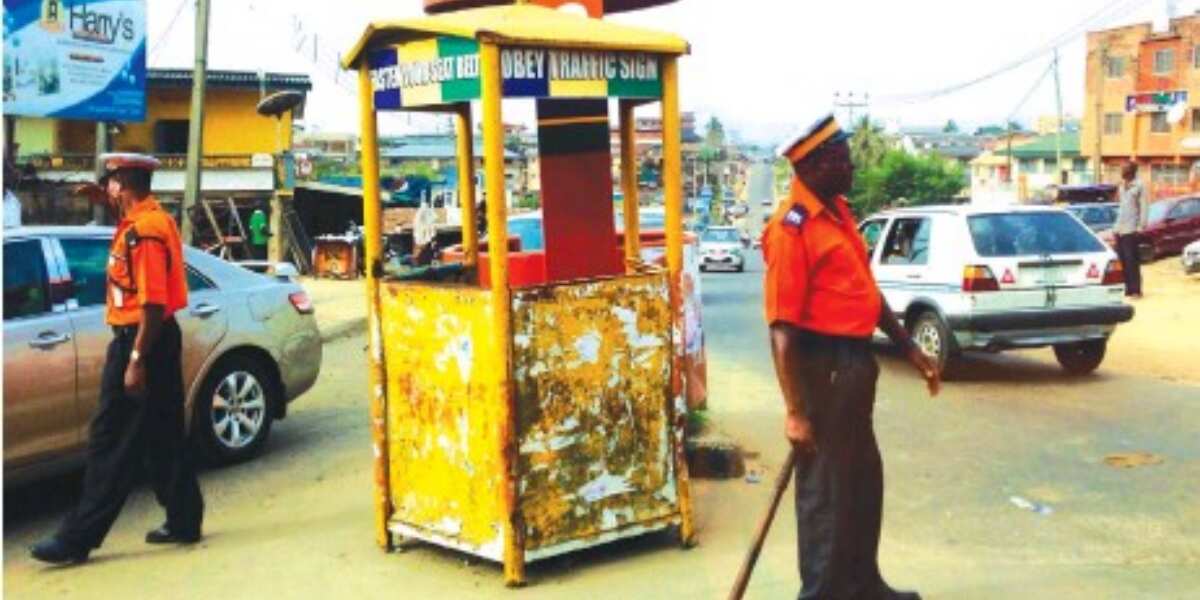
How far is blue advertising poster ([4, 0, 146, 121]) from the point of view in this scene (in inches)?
614

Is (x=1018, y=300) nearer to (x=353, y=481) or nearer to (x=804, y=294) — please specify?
(x=353, y=481)

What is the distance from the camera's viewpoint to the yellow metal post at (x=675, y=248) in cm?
546

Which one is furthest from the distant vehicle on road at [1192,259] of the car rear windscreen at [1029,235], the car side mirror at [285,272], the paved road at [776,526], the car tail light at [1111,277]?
the car side mirror at [285,272]

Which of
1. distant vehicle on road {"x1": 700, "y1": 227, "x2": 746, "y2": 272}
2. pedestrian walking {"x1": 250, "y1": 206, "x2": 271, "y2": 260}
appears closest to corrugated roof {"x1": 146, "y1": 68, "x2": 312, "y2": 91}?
pedestrian walking {"x1": 250, "y1": 206, "x2": 271, "y2": 260}

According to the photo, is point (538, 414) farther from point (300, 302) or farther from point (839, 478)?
point (300, 302)

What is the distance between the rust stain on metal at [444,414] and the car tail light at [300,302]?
306 cm

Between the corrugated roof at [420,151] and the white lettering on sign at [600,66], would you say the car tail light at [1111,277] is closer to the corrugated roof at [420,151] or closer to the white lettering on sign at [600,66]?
the white lettering on sign at [600,66]

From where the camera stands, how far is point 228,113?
36.5 m

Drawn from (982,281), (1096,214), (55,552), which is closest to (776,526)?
(55,552)

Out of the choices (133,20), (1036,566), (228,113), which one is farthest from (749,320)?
(228,113)

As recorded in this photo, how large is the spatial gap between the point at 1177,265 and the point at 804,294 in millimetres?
23410

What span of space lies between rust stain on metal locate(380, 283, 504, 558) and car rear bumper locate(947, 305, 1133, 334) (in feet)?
20.6

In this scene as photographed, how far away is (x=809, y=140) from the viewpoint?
4414 mm

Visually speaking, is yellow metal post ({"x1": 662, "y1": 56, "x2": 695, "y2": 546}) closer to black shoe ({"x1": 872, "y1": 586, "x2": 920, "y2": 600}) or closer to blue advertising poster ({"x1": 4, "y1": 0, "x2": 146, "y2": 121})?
black shoe ({"x1": 872, "y1": 586, "x2": 920, "y2": 600})
